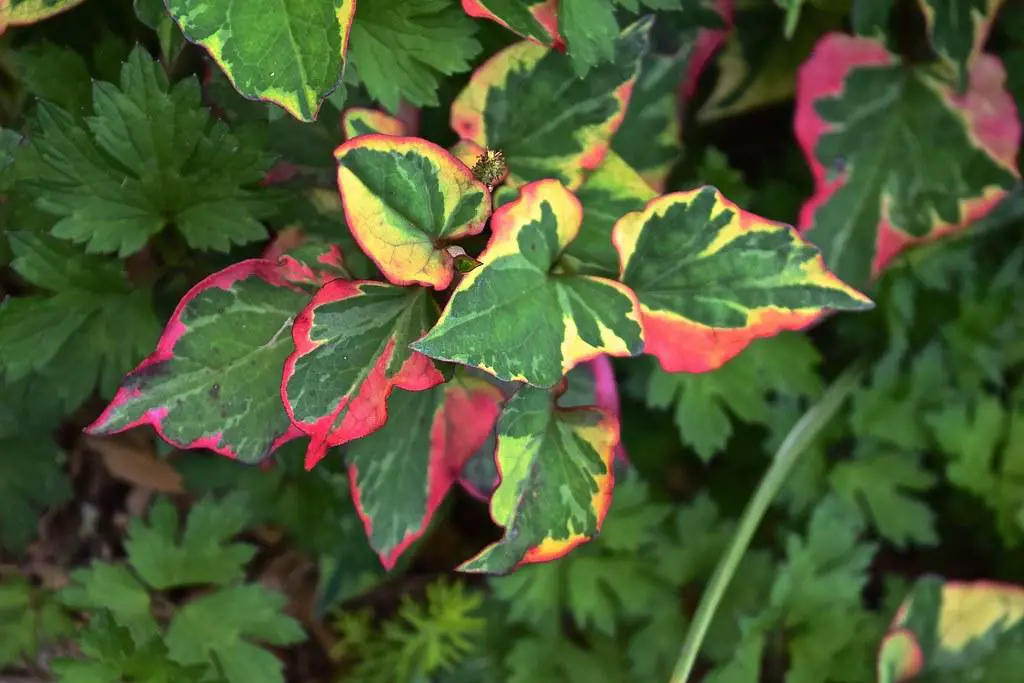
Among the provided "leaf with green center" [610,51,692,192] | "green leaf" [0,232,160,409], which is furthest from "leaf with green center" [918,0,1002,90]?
"green leaf" [0,232,160,409]

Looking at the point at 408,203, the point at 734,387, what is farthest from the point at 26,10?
the point at 734,387

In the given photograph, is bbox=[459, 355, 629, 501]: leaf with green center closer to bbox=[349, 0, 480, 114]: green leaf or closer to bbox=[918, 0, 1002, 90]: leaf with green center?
bbox=[349, 0, 480, 114]: green leaf

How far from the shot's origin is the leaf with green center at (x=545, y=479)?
0.58 m

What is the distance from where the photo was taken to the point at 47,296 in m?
0.74

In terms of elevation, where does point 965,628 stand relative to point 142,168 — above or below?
below

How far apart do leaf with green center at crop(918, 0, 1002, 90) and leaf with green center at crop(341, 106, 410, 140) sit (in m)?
0.60

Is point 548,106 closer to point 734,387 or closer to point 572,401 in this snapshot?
point 572,401

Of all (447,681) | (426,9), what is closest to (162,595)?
(447,681)

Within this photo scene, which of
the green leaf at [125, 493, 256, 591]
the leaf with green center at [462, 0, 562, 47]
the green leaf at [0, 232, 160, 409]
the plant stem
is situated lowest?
the plant stem

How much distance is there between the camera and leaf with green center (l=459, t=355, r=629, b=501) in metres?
0.77

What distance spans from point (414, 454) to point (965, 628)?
0.74m

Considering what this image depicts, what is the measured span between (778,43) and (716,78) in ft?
0.28

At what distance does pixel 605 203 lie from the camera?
0.76 metres

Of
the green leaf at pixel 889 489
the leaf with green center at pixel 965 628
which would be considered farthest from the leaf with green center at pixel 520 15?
the leaf with green center at pixel 965 628
